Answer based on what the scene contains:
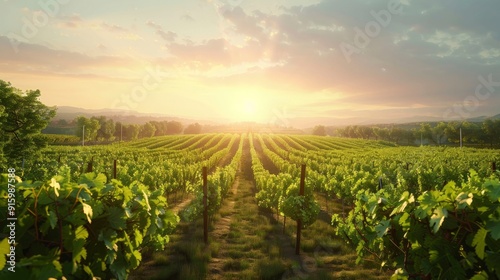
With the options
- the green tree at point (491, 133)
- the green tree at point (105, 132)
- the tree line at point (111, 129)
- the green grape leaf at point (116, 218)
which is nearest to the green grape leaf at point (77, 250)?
the green grape leaf at point (116, 218)

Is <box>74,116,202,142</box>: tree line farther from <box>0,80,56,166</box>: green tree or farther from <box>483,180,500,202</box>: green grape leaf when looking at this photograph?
<box>483,180,500,202</box>: green grape leaf

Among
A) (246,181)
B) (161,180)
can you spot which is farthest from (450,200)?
(246,181)

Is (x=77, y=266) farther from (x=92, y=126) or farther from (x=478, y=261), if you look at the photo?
(x=92, y=126)

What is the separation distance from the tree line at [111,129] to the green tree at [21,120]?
6215cm

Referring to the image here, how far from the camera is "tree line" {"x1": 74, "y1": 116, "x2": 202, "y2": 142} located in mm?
99562

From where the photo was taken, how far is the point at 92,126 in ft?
334

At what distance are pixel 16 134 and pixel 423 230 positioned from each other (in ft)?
100

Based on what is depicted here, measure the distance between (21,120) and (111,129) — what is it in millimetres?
97407

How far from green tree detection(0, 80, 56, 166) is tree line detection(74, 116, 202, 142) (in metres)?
62.1

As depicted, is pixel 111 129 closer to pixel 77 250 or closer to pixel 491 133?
pixel 491 133

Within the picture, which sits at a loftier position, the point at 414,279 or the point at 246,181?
the point at 414,279

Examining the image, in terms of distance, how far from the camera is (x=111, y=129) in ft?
390

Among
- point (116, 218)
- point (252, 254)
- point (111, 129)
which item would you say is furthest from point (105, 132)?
point (116, 218)

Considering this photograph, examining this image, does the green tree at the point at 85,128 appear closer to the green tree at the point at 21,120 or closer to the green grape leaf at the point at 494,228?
the green tree at the point at 21,120
